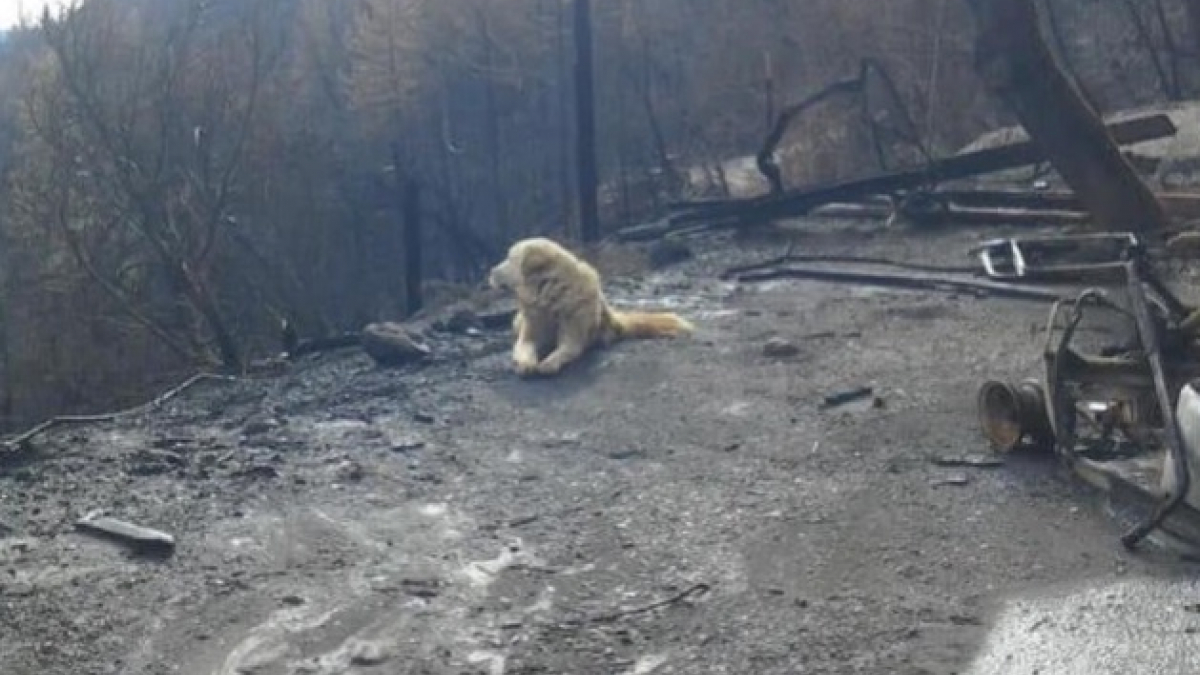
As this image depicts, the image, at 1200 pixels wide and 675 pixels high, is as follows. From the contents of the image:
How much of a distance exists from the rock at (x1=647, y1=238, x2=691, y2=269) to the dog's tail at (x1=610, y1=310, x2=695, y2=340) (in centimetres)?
492

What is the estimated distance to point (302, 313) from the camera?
3192cm

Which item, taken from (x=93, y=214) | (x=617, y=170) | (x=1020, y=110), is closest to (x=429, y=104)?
(x=617, y=170)

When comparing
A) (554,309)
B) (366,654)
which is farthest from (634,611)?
(554,309)

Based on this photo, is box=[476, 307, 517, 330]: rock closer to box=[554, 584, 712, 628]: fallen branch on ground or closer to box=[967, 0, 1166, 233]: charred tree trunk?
box=[967, 0, 1166, 233]: charred tree trunk

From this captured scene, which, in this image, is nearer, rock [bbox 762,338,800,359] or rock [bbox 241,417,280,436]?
rock [bbox 241,417,280,436]

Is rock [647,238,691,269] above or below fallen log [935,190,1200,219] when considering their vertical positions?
below

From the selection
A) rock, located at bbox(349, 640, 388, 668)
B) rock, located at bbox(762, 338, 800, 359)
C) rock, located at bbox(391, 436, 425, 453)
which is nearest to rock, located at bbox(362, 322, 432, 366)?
rock, located at bbox(762, 338, 800, 359)

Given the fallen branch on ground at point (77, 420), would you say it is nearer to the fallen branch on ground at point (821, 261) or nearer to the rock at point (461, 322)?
the rock at point (461, 322)

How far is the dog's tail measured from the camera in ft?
43.5

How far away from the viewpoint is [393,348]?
13180mm

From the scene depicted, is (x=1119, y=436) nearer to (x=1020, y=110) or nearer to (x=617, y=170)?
(x=1020, y=110)

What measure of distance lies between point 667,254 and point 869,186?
A: 2626 millimetres

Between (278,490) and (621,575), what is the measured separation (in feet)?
8.44

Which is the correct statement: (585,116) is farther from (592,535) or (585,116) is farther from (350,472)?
(592,535)
